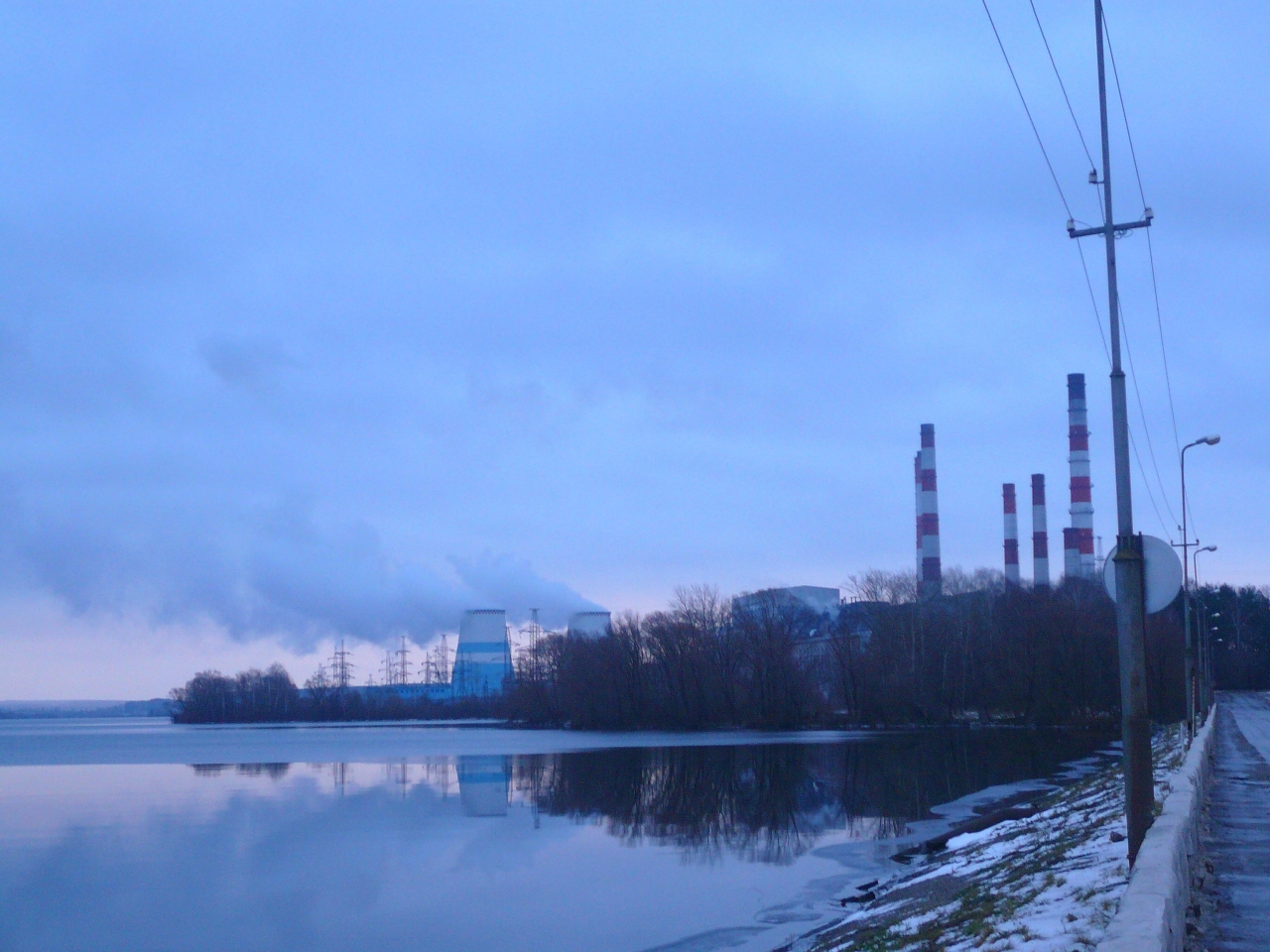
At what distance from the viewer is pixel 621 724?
8681 centimetres

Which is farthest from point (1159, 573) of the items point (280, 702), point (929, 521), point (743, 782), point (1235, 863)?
A: point (280, 702)

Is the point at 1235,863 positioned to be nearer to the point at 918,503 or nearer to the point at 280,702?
the point at 918,503

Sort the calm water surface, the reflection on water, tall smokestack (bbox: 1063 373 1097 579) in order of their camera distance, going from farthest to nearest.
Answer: tall smokestack (bbox: 1063 373 1097 579) → the reflection on water → the calm water surface

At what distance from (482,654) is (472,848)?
3668 inches

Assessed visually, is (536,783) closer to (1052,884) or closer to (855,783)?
(855,783)

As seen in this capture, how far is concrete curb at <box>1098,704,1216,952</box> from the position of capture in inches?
205

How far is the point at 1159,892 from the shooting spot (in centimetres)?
606

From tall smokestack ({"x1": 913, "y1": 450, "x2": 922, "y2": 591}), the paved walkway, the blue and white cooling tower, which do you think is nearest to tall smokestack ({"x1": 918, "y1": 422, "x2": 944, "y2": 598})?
tall smokestack ({"x1": 913, "y1": 450, "x2": 922, "y2": 591})

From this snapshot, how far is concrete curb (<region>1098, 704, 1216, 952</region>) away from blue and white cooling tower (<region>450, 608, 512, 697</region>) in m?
103

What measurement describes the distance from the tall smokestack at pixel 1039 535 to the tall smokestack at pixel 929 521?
6.92 meters

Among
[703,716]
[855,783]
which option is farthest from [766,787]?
[703,716]

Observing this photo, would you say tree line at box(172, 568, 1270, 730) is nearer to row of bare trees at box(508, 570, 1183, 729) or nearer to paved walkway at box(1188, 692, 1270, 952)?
row of bare trees at box(508, 570, 1183, 729)

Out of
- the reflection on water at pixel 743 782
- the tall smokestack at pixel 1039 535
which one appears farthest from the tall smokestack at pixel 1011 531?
the reflection on water at pixel 743 782

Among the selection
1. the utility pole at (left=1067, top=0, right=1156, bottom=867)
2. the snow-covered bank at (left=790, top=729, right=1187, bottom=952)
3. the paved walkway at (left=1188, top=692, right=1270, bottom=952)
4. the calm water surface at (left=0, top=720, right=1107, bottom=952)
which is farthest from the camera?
the calm water surface at (left=0, top=720, right=1107, bottom=952)
